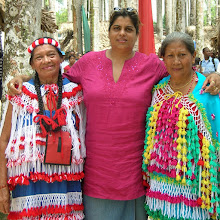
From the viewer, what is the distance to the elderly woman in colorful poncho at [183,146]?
82.7 inches

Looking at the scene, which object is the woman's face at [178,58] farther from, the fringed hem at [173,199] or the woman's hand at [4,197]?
the woman's hand at [4,197]

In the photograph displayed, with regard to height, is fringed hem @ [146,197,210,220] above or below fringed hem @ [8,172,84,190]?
below

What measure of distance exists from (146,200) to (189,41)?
4.44 feet

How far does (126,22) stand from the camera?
7.98 ft

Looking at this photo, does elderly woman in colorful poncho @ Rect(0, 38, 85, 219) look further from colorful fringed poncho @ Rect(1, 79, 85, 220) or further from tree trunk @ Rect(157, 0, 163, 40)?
tree trunk @ Rect(157, 0, 163, 40)

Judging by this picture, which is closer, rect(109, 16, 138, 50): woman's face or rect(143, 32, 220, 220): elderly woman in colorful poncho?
rect(143, 32, 220, 220): elderly woman in colorful poncho

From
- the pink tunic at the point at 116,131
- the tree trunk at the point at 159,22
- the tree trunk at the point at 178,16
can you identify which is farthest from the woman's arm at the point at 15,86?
the tree trunk at the point at 159,22

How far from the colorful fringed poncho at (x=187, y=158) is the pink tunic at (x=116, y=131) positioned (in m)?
0.18

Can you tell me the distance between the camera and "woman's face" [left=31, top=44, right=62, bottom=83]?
2.35 metres

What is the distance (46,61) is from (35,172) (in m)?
0.90

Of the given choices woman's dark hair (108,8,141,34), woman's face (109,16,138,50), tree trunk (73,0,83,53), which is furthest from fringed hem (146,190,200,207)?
tree trunk (73,0,83,53)

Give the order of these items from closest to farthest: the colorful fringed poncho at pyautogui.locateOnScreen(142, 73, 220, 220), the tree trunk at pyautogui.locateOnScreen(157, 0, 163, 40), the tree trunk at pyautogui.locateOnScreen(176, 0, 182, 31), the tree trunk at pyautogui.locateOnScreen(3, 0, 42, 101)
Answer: the colorful fringed poncho at pyautogui.locateOnScreen(142, 73, 220, 220) < the tree trunk at pyautogui.locateOnScreen(3, 0, 42, 101) < the tree trunk at pyautogui.locateOnScreen(176, 0, 182, 31) < the tree trunk at pyautogui.locateOnScreen(157, 0, 163, 40)

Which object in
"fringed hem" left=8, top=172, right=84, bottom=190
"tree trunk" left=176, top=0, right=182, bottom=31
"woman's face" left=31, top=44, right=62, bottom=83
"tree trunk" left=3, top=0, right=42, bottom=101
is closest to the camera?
"fringed hem" left=8, top=172, right=84, bottom=190

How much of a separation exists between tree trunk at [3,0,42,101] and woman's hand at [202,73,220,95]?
2.07 meters
